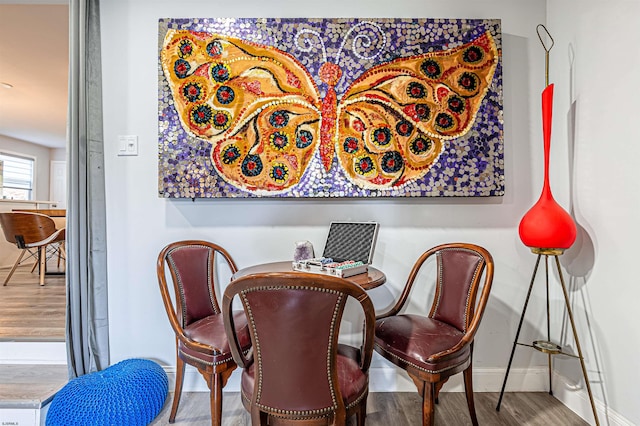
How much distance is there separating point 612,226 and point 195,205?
2.35 m

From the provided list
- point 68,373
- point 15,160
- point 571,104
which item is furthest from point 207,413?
point 15,160

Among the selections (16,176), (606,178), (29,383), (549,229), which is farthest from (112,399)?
(16,176)

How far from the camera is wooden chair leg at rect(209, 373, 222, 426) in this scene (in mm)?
1475

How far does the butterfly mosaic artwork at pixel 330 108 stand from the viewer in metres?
2.01

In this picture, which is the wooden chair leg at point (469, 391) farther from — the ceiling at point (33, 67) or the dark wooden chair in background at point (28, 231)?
the dark wooden chair in background at point (28, 231)

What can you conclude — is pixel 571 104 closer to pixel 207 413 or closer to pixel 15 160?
pixel 207 413

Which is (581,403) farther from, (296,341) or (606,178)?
(296,341)

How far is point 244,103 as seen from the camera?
2020 mm

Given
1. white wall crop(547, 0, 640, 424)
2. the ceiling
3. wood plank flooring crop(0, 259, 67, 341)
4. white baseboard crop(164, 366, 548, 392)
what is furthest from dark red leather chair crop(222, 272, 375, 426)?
the ceiling

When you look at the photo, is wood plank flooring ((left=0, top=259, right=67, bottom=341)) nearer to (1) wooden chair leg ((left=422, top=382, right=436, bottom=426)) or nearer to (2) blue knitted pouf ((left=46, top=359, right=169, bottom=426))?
(2) blue knitted pouf ((left=46, top=359, right=169, bottom=426))

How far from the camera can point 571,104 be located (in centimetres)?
189

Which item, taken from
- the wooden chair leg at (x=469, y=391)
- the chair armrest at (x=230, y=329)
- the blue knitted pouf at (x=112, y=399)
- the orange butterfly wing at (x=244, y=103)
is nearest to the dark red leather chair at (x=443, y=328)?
the wooden chair leg at (x=469, y=391)

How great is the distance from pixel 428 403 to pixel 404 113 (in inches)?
62.9

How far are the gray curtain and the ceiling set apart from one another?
556mm
